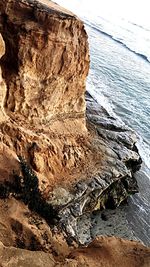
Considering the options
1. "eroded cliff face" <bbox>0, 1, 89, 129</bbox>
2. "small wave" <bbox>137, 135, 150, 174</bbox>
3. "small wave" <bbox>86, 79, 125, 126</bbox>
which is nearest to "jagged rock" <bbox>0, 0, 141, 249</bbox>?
"eroded cliff face" <bbox>0, 1, 89, 129</bbox>

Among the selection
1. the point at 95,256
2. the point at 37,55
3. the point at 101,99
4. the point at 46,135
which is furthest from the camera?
the point at 101,99

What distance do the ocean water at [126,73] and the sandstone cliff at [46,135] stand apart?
2.42 metres

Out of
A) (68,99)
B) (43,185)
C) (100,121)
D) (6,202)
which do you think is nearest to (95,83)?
(100,121)

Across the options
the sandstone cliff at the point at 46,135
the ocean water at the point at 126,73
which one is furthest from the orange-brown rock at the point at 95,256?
the ocean water at the point at 126,73

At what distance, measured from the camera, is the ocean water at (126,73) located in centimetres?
2369

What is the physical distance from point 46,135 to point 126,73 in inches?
953

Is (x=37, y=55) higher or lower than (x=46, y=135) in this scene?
higher

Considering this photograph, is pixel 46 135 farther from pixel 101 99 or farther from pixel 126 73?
pixel 126 73

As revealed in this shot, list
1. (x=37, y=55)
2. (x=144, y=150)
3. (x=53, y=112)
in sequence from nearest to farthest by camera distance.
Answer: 1. (x=37, y=55)
2. (x=53, y=112)
3. (x=144, y=150)

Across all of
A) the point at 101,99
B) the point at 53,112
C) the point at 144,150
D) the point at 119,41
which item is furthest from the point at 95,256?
the point at 119,41

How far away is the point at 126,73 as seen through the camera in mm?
41594

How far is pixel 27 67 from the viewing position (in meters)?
17.7

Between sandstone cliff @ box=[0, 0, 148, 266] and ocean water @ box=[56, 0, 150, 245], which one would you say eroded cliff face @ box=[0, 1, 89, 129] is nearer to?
sandstone cliff @ box=[0, 0, 148, 266]

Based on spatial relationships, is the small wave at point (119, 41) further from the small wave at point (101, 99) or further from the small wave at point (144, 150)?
the small wave at point (144, 150)
